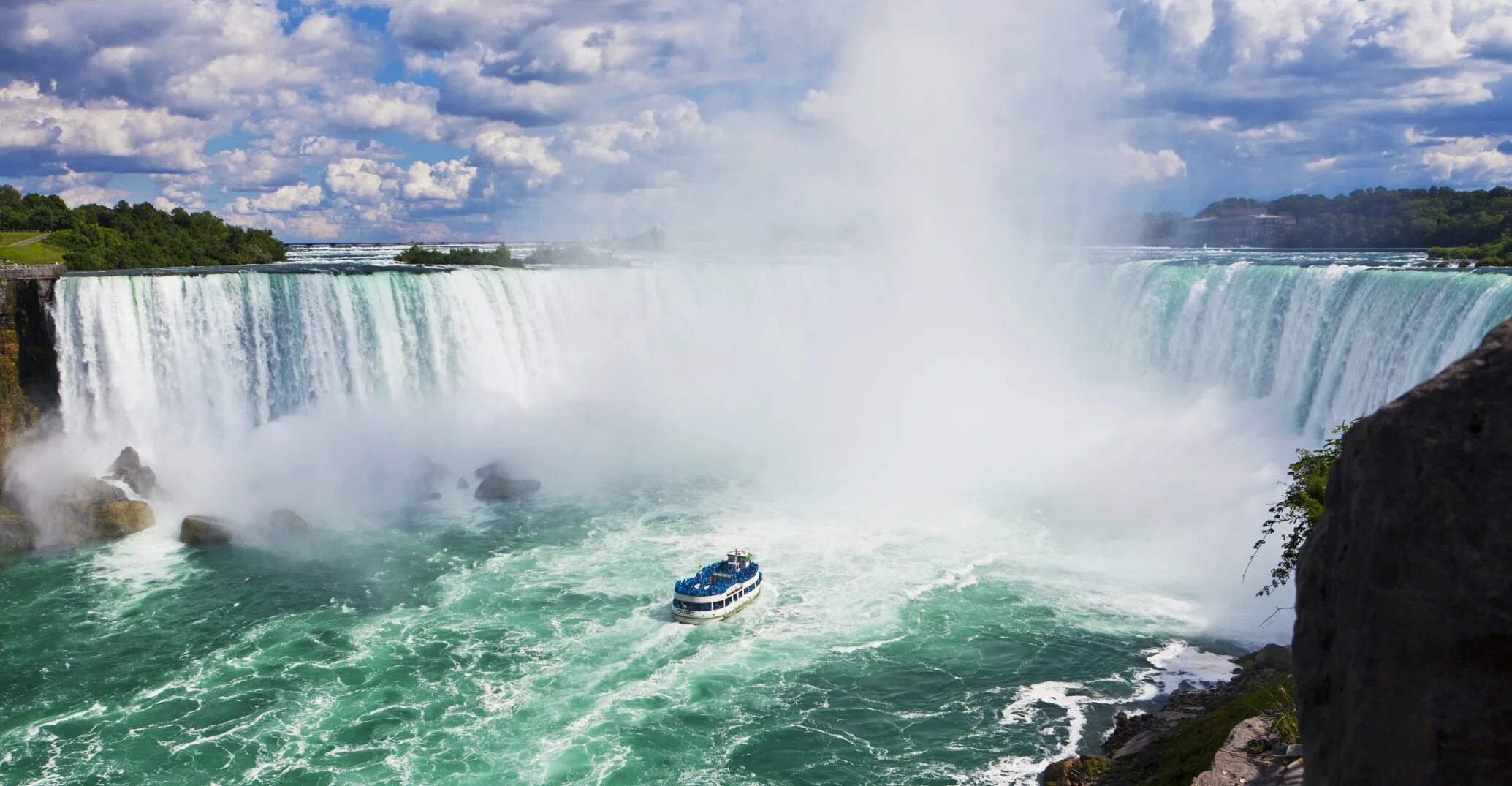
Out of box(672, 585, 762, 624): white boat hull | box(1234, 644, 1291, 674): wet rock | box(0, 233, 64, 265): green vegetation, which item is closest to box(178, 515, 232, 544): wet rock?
box(672, 585, 762, 624): white boat hull

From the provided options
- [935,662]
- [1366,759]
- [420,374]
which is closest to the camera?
[1366,759]

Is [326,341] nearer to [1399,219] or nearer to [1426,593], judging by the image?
[1426,593]

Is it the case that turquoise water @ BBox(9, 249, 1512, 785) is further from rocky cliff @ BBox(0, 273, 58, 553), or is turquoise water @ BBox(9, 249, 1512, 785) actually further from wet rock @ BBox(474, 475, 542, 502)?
rocky cliff @ BBox(0, 273, 58, 553)

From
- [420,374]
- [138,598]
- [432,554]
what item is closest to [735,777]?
[432,554]

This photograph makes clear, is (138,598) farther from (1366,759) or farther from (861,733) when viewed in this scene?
(1366,759)

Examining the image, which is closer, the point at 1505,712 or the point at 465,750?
the point at 1505,712

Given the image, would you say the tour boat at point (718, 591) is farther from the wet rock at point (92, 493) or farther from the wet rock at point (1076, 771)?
the wet rock at point (92, 493)
